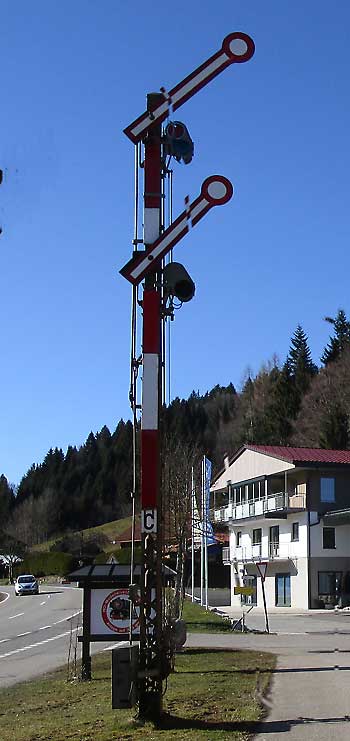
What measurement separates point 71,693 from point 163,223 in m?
7.75

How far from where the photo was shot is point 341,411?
80625mm

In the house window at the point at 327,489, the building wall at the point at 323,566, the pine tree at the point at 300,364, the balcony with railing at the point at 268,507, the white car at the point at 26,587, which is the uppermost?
the pine tree at the point at 300,364

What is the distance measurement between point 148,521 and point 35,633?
2561 centimetres

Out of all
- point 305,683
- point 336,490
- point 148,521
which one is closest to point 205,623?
point 305,683

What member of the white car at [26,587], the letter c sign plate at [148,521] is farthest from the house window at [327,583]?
the letter c sign plate at [148,521]

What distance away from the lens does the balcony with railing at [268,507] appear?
51156mm

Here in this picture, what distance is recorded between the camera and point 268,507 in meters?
54.0

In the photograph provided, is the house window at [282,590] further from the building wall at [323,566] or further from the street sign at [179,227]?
the street sign at [179,227]

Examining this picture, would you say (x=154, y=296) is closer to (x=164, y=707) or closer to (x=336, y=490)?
(x=164, y=707)

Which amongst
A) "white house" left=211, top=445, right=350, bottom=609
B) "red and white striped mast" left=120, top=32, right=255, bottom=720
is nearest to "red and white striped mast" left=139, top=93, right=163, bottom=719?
"red and white striped mast" left=120, top=32, right=255, bottom=720

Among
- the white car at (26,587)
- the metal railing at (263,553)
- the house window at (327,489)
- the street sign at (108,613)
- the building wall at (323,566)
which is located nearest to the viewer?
the street sign at (108,613)

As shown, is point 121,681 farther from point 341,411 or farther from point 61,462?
point 61,462

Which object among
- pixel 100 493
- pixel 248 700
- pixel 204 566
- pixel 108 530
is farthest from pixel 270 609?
pixel 100 493

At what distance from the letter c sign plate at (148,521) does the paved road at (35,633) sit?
30.3 ft
